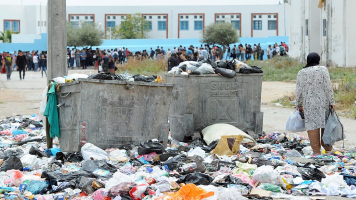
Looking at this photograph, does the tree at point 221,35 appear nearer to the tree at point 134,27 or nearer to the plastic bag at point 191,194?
the tree at point 134,27

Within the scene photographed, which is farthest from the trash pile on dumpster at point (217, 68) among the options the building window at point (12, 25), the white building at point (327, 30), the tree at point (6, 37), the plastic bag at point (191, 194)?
the building window at point (12, 25)

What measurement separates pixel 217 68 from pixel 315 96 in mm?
2224

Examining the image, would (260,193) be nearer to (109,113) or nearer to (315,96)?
(315,96)

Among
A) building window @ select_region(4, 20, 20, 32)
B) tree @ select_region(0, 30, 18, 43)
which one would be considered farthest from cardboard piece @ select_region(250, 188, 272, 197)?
building window @ select_region(4, 20, 20, 32)

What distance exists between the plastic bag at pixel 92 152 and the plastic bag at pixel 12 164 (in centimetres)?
87

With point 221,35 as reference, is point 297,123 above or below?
below

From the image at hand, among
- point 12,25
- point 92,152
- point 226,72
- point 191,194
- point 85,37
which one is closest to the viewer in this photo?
point 191,194

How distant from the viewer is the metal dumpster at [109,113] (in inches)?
316

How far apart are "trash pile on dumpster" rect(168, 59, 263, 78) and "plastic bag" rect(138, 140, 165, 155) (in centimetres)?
195

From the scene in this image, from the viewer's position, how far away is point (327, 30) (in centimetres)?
2973

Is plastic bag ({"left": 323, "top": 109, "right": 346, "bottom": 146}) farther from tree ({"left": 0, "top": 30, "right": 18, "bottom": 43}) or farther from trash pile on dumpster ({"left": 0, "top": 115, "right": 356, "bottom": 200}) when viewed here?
tree ({"left": 0, "top": 30, "right": 18, "bottom": 43})

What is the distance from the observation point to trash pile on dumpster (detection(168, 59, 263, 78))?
9.66 metres

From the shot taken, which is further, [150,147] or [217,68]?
[217,68]

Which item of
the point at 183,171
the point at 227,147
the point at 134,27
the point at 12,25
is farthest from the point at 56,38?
the point at 12,25
